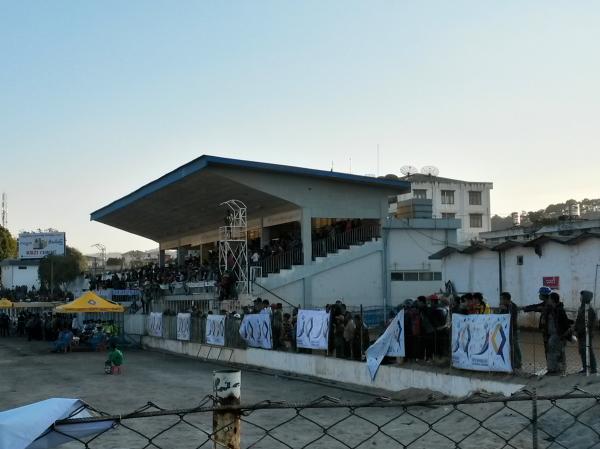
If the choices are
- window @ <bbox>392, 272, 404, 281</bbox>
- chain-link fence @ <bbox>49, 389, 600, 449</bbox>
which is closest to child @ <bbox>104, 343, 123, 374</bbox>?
chain-link fence @ <bbox>49, 389, 600, 449</bbox>

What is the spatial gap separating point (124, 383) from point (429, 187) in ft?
208

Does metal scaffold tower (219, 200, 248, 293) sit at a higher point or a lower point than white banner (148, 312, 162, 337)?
higher

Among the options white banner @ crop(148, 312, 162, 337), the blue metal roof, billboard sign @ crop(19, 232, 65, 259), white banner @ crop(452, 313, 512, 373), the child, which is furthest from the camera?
billboard sign @ crop(19, 232, 65, 259)

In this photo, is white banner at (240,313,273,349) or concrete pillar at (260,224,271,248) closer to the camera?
white banner at (240,313,273,349)

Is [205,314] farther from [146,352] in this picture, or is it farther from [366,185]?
[366,185]

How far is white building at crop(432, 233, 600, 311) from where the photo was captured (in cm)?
2584

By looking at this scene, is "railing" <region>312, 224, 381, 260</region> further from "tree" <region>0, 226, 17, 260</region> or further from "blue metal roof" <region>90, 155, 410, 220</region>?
"tree" <region>0, 226, 17, 260</region>

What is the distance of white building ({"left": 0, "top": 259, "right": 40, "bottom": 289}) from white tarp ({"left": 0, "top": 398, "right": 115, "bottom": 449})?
100902 mm

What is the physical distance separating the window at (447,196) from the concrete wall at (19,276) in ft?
175

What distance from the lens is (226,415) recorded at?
394 cm

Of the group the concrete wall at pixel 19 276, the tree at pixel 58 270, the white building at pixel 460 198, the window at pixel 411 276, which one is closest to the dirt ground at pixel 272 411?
the window at pixel 411 276

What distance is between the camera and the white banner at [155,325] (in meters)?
36.8

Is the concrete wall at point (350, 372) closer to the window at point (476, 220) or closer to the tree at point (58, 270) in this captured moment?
the tree at point (58, 270)

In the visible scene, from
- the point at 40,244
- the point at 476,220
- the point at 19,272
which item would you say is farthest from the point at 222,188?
the point at 19,272
